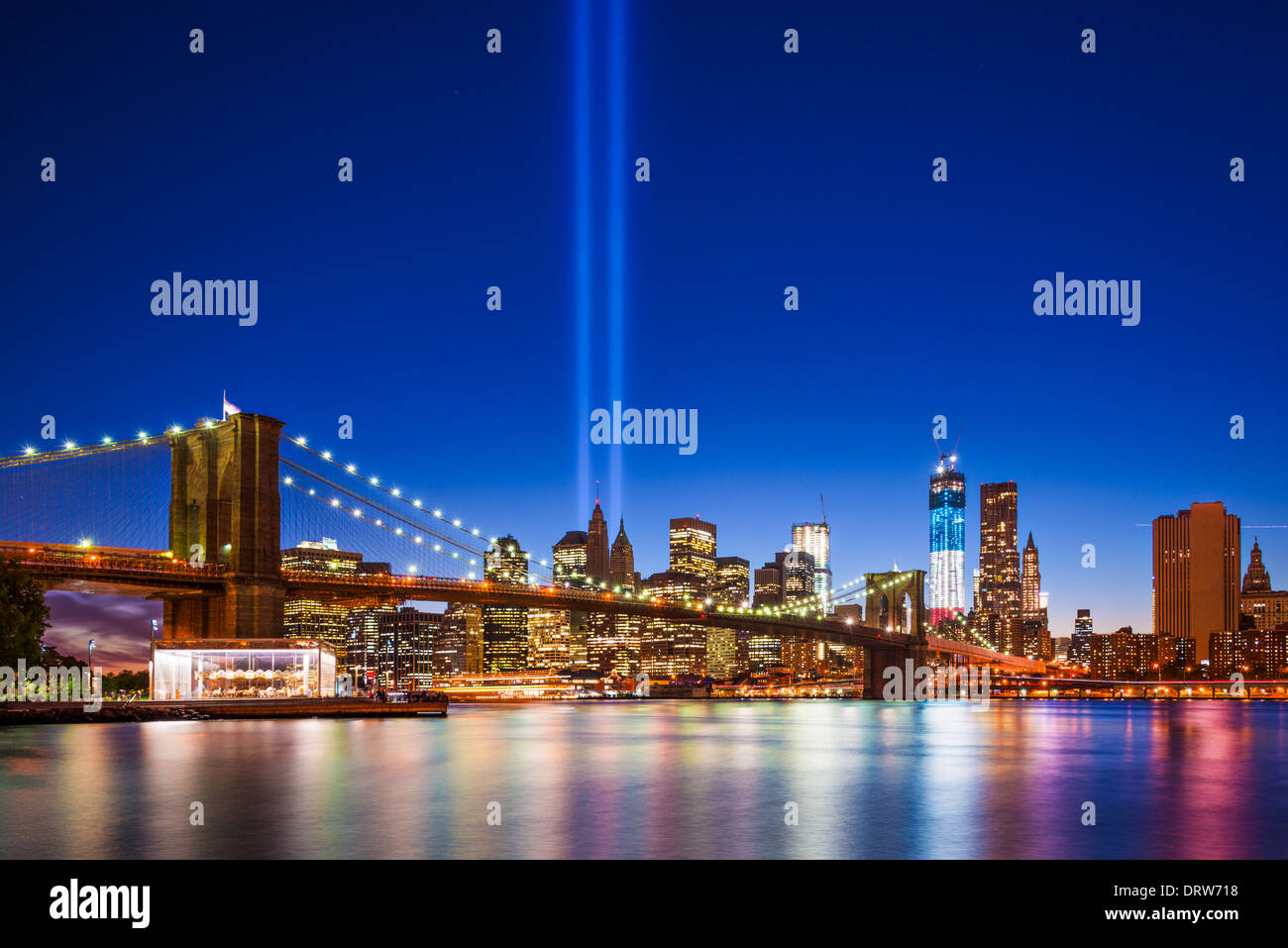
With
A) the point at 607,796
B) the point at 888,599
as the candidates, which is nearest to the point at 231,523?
the point at 607,796

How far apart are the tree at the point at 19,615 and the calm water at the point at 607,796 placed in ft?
15.0

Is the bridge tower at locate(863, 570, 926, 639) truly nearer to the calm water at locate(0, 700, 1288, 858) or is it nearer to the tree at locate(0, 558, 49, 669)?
the calm water at locate(0, 700, 1288, 858)

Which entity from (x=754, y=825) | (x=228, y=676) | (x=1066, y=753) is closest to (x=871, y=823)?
(x=754, y=825)

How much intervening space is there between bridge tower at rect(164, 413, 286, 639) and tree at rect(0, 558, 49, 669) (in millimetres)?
12204

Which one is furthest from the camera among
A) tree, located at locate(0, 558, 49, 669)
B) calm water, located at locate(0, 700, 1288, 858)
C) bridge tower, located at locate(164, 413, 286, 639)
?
bridge tower, located at locate(164, 413, 286, 639)

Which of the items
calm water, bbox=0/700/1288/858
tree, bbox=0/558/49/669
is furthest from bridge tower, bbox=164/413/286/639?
calm water, bbox=0/700/1288/858

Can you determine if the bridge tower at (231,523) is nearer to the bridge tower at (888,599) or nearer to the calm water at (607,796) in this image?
the calm water at (607,796)

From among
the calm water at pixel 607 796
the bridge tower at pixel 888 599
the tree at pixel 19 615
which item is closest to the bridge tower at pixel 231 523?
the tree at pixel 19 615

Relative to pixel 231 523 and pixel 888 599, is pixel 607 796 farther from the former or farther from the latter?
pixel 888 599

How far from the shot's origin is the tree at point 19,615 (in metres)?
56.2

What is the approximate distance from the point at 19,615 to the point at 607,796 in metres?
41.0

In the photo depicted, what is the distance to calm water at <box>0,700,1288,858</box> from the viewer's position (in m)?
21.8
